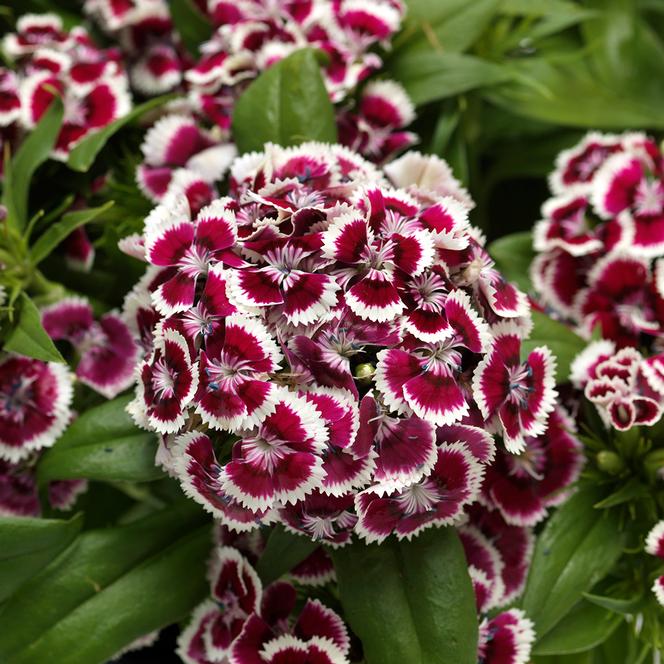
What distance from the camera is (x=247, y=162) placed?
1491 mm

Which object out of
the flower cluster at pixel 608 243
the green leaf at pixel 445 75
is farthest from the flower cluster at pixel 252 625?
the green leaf at pixel 445 75

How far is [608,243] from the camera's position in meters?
1.70

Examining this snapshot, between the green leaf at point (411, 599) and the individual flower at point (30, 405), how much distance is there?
1.78 ft

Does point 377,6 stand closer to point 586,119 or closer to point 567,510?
point 586,119

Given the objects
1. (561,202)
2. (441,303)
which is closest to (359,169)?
(441,303)

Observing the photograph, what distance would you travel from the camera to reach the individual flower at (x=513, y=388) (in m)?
1.24

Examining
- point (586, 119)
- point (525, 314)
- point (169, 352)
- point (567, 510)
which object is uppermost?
point (169, 352)

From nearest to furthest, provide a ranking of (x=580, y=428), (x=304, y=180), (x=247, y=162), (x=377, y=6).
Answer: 1. (x=304, y=180)
2. (x=247, y=162)
3. (x=580, y=428)
4. (x=377, y=6)

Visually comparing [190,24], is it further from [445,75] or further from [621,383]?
[621,383]

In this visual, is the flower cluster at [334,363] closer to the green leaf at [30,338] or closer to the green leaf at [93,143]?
the green leaf at [30,338]

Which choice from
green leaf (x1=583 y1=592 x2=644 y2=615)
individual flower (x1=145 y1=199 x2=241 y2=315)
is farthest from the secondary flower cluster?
individual flower (x1=145 y1=199 x2=241 y2=315)

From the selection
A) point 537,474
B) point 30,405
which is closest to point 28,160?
point 30,405

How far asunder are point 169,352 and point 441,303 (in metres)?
0.39

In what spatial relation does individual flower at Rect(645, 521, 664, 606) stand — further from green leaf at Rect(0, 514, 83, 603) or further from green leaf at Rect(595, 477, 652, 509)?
green leaf at Rect(0, 514, 83, 603)
